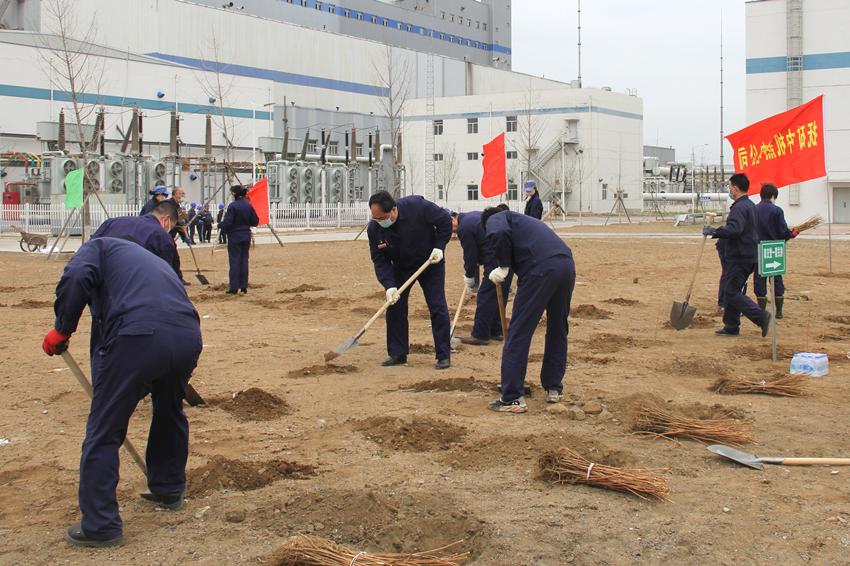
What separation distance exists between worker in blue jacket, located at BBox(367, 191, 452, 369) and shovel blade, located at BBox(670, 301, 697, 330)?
10.1 feet

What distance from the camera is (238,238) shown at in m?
13.9

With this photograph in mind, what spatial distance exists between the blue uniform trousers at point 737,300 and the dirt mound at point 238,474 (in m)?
6.15

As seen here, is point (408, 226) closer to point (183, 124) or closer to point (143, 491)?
point (143, 491)

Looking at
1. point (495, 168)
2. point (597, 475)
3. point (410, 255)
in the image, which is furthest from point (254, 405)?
point (495, 168)

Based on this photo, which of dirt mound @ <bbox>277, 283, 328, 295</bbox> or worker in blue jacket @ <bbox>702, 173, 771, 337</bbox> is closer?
worker in blue jacket @ <bbox>702, 173, 771, 337</bbox>

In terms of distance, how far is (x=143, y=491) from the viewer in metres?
4.71

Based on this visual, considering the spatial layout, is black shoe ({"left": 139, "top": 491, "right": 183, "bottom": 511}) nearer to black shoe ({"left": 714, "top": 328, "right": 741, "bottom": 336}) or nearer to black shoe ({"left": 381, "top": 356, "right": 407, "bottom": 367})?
black shoe ({"left": 381, "top": 356, "right": 407, "bottom": 367})

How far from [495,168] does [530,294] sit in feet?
54.5

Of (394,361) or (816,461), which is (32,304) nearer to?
(394,361)

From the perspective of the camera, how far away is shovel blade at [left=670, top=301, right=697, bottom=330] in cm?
979

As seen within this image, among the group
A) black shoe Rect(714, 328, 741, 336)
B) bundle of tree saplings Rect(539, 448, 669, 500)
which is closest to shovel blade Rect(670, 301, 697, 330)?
black shoe Rect(714, 328, 741, 336)

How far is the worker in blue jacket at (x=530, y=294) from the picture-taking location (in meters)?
6.39

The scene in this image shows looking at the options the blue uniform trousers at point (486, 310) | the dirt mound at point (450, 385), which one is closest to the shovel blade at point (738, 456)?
the dirt mound at point (450, 385)

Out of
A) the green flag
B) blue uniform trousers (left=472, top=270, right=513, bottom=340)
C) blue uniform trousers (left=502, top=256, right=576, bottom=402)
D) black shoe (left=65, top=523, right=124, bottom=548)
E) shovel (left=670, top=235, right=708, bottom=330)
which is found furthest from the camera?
the green flag
